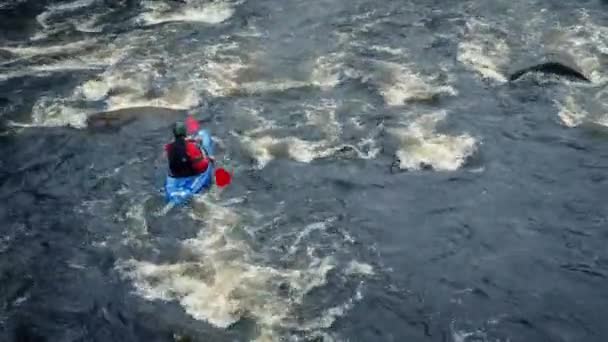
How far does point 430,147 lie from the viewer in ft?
50.0

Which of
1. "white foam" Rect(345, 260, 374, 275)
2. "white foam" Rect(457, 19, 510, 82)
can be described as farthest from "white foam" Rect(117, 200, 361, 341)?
"white foam" Rect(457, 19, 510, 82)

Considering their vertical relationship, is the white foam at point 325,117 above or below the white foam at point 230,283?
above

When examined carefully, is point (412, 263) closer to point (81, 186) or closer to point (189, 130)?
point (189, 130)

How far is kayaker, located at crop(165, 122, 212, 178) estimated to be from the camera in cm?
1344

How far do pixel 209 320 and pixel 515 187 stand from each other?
6473 mm

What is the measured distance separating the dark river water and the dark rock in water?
0.79ft

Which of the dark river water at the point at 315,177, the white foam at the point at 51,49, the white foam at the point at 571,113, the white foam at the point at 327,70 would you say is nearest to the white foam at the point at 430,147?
the dark river water at the point at 315,177

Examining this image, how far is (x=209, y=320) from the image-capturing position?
1136 centimetres

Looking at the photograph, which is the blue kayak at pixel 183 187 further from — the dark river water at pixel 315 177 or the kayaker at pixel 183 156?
the dark river water at pixel 315 177

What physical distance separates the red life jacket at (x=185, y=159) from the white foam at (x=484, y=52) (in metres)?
7.73

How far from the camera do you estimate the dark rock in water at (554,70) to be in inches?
687

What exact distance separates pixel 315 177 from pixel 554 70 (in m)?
6.94

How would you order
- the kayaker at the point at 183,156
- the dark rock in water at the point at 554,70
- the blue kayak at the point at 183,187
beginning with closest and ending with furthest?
the kayaker at the point at 183,156
the blue kayak at the point at 183,187
the dark rock in water at the point at 554,70

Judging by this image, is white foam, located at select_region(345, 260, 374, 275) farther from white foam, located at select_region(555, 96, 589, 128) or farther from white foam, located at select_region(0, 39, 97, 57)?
white foam, located at select_region(0, 39, 97, 57)
